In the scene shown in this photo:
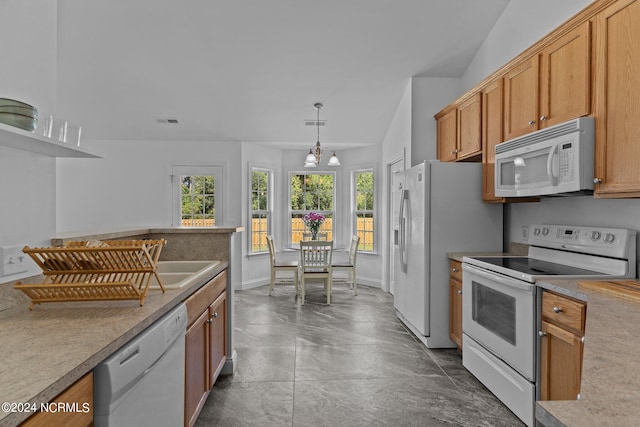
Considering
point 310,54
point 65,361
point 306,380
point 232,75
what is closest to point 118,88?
point 232,75

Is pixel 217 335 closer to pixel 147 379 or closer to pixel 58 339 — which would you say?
pixel 147 379

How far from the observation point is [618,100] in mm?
1863

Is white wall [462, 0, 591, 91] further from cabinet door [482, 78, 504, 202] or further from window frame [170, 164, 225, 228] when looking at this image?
window frame [170, 164, 225, 228]

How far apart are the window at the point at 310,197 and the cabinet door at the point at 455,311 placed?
11.4ft

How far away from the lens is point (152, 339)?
122 centimetres

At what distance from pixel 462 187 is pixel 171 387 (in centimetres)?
283

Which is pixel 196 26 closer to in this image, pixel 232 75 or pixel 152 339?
pixel 232 75

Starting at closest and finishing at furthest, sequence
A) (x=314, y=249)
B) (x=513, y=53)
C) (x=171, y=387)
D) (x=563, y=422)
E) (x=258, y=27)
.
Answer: (x=563, y=422)
(x=171, y=387)
(x=513, y=53)
(x=258, y=27)
(x=314, y=249)

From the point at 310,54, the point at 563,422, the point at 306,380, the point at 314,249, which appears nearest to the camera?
the point at 563,422

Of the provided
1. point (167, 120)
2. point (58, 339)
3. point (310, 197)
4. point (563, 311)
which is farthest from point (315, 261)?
point (58, 339)

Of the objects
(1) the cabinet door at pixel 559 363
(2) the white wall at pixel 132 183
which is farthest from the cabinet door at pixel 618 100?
(2) the white wall at pixel 132 183

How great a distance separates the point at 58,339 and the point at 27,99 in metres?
1.18

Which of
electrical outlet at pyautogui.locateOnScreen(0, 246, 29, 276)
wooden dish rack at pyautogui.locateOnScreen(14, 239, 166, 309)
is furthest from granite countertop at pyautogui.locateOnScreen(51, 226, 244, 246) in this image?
wooden dish rack at pyautogui.locateOnScreen(14, 239, 166, 309)

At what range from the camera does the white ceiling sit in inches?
131
